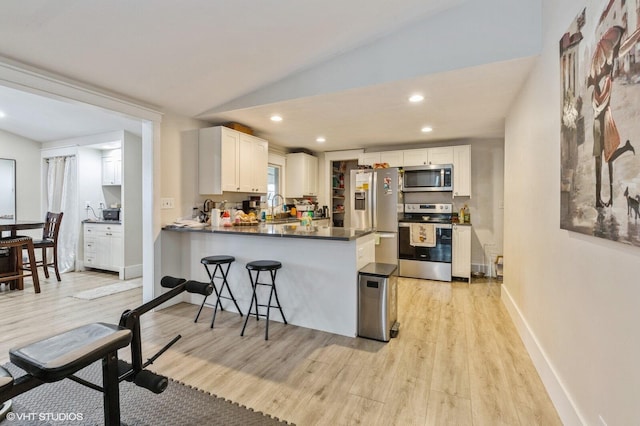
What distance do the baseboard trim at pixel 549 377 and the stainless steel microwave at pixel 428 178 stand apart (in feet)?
8.07

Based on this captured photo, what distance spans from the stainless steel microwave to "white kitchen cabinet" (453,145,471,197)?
14 cm

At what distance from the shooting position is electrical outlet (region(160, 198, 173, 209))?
Result: 3713 millimetres

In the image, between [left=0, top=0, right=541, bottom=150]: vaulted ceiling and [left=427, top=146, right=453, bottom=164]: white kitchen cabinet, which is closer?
[left=0, top=0, right=541, bottom=150]: vaulted ceiling

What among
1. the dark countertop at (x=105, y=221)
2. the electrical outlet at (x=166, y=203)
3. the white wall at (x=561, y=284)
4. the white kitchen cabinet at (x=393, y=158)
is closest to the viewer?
the white wall at (x=561, y=284)

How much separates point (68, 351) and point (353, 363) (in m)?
1.79

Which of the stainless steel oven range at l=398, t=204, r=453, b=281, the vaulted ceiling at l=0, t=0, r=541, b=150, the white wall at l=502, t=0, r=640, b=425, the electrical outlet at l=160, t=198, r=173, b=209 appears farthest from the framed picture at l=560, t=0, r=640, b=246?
the electrical outlet at l=160, t=198, r=173, b=209

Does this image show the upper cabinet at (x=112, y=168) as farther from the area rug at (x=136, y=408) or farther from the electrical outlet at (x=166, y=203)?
the area rug at (x=136, y=408)

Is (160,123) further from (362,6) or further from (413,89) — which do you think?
(413,89)

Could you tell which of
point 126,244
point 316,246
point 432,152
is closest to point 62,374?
point 316,246

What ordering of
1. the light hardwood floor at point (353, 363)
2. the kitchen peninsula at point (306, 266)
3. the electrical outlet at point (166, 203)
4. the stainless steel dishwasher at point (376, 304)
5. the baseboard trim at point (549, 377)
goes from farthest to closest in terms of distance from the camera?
the electrical outlet at point (166, 203) → the kitchen peninsula at point (306, 266) → the stainless steel dishwasher at point (376, 304) → the light hardwood floor at point (353, 363) → the baseboard trim at point (549, 377)

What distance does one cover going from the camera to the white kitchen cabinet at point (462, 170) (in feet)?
16.3

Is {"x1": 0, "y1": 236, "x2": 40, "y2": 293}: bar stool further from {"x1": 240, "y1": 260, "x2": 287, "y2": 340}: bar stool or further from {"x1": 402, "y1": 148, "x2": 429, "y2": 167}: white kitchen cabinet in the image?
{"x1": 402, "y1": 148, "x2": 429, "y2": 167}: white kitchen cabinet

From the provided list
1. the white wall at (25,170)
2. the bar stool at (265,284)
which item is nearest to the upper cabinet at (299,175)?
the bar stool at (265,284)

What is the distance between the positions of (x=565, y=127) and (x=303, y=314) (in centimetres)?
256
